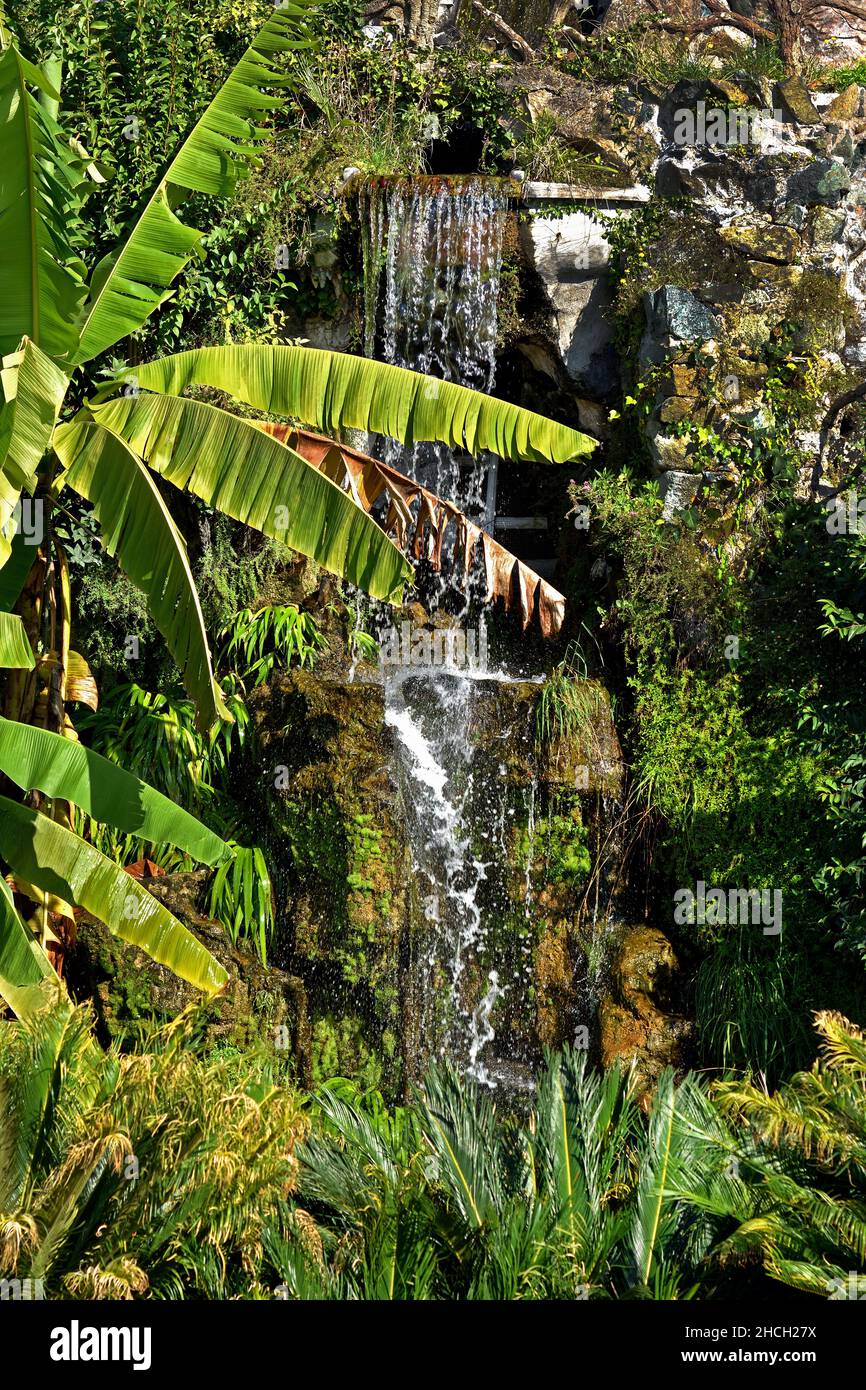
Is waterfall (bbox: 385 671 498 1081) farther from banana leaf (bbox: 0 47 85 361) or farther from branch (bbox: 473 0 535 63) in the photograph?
branch (bbox: 473 0 535 63)

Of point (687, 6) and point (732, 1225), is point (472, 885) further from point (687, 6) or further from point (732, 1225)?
point (687, 6)

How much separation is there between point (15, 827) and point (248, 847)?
306 cm

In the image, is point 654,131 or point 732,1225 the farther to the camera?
point 654,131

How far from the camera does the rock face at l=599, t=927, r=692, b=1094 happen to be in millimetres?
8852

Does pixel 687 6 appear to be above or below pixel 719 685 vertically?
above

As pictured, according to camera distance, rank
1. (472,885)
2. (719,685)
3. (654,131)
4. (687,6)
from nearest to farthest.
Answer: (472,885), (719,685), (654,131), (687,6)

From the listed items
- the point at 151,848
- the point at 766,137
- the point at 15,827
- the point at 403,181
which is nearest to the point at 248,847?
the point at 151,848

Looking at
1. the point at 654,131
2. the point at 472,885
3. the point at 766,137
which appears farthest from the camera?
the point at 654,131

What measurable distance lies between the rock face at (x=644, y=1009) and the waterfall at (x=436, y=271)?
17.3 ft

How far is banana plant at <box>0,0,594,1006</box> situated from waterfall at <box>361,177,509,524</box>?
3974 millimetres

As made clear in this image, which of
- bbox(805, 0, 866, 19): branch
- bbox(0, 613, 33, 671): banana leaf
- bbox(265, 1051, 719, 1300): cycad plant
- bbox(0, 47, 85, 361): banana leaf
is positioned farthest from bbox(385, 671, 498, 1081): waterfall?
bbox(805, 0, 866, 19): branch

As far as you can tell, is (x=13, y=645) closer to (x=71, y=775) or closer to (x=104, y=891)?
(x=71, y=775)

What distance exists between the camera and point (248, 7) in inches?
477

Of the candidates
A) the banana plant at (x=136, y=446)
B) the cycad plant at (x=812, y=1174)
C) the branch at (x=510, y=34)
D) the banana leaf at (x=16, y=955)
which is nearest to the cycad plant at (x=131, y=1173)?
the banana leaf at (x=16, y=955)
